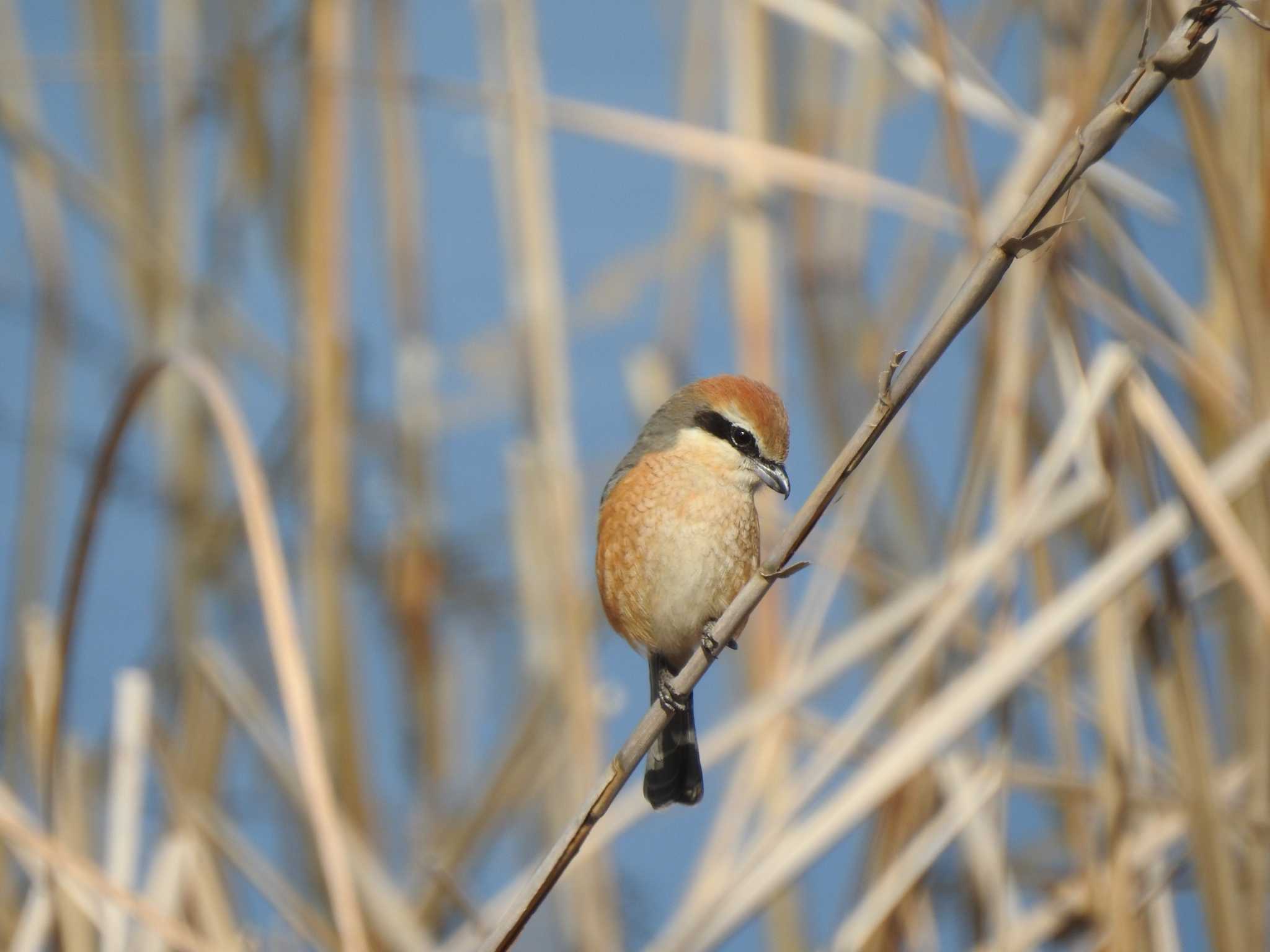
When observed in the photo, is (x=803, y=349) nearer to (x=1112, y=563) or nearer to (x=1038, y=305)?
(x=1038, y=305)

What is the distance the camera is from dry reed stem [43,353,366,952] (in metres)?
1.56

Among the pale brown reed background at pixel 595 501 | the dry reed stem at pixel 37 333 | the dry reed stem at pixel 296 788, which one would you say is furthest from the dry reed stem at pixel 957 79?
the dry reed stem at pixel 37 333

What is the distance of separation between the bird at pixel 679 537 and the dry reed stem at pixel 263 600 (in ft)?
1.35

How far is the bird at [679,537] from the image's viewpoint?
1.46m

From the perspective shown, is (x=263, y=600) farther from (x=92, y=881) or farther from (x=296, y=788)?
(x=296, y=788)

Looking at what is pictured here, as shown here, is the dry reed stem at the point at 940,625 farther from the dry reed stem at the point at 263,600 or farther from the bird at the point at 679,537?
the dry reed stem at the point at 263,600

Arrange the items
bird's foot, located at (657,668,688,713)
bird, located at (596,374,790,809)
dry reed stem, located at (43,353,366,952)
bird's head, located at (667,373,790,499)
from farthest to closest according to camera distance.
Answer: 1. dry reed stem, located at (43,353,366,952)
2. bird, located at (596,374,790,809)
3. bird's head, located at (667,373,790,499)
4. bird's foot, located at (657,668,688,713)

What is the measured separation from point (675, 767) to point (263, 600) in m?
0.59

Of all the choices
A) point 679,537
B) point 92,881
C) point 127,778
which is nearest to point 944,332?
point 679,537

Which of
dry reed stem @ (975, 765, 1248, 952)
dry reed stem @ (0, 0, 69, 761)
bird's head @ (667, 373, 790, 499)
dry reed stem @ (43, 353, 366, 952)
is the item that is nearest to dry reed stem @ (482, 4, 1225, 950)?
bird's head @ (667, 373, 790, 499)

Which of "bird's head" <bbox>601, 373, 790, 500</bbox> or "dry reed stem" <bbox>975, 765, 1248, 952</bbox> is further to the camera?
"dry reed stem" <bbox>975, 765, 1248, 952</bbox>

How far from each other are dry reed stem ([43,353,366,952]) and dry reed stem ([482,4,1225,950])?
0.60m

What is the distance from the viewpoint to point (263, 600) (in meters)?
1.63

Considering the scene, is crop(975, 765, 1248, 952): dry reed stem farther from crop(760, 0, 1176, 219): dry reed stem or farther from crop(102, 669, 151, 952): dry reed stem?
crop(102, 669, 151, 952): dry reed stem
